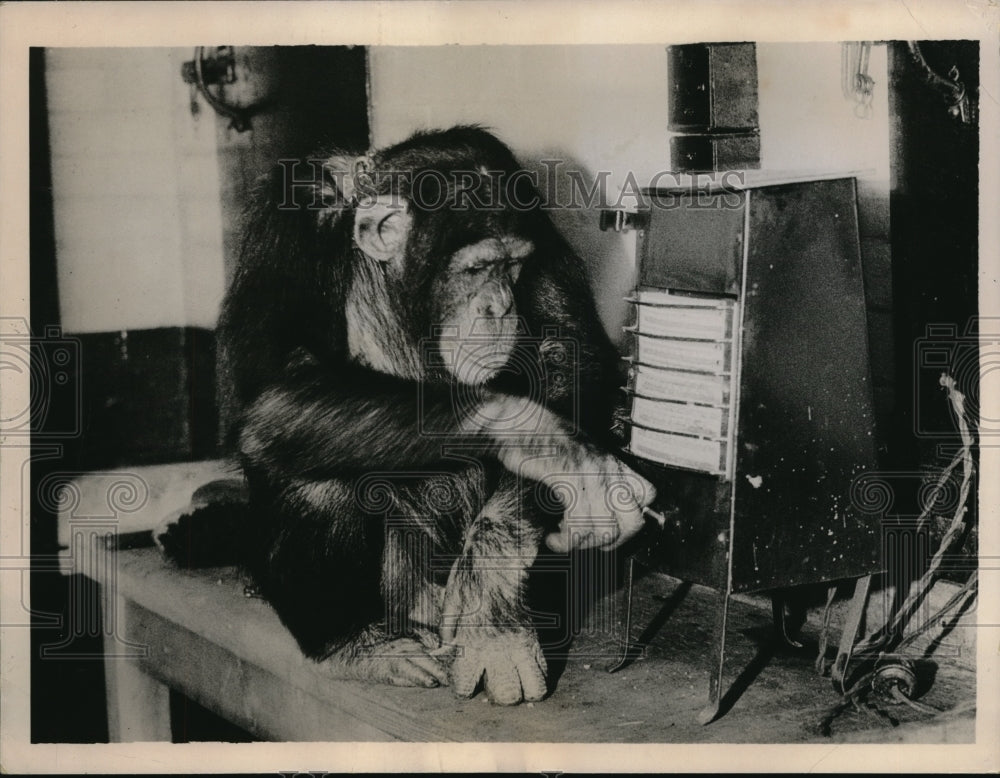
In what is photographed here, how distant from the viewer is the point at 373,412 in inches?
Result: 137

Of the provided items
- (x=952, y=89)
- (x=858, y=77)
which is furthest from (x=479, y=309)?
(x=952, y=89)

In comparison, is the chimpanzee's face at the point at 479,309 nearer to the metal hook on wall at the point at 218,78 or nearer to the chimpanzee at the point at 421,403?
the chimpanzee at the point at 421,403

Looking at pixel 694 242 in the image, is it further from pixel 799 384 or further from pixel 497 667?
pixel 497 667

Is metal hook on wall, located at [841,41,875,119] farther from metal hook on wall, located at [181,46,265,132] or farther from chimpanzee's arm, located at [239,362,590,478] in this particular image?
metal hook on wall, located at [181,46,265,132]

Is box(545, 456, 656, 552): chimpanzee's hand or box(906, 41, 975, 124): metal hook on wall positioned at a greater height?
box(906, 41, 975, 124): metal hook on wall

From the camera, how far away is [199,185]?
351cm

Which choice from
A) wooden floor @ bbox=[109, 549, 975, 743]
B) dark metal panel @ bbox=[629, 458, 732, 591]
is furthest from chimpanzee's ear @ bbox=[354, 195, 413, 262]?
wooden floor @ bbox=[109, 549, 975, 743]

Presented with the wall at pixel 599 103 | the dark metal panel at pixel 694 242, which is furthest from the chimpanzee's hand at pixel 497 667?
the wall at pixel 599 103

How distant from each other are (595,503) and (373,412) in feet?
2.41

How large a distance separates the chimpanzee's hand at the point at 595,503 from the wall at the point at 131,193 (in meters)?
1.23

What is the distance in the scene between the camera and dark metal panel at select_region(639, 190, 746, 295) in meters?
3.08

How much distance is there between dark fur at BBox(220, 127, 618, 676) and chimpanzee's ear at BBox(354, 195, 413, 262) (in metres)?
0.04

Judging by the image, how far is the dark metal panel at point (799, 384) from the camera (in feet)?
10.2

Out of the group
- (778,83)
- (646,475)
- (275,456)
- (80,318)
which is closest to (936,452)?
(646,475)
